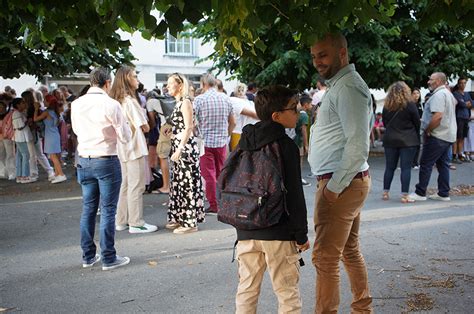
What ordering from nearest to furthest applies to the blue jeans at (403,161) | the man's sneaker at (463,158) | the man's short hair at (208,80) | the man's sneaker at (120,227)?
the man's sneaker at (120,227) → the man's short hair at (208,80) → the blue jeans at (403,161) → the man's sneaker at (463,158)

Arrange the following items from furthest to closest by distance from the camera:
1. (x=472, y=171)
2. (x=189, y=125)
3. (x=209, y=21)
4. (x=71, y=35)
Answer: (x=472, y=171) < (x=189, y=125) < (x=209, y=21) < (x=71, y=35)

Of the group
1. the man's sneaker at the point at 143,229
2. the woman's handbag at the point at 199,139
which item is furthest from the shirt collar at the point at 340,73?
the man's sneaker at the point at 143,229

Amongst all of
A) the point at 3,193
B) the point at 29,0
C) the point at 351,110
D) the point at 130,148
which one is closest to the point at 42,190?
the point at 3,193

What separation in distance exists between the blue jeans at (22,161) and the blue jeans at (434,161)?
7.99 meters

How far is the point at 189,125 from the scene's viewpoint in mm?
6512

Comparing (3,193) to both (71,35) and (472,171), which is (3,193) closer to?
(71,35)

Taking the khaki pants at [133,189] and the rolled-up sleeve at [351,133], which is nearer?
the rolled-up sleeve at [351,133]

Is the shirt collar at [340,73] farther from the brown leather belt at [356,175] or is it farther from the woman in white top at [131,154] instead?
the woman in white top at [131,154]

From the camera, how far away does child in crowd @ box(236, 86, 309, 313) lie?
3180mm

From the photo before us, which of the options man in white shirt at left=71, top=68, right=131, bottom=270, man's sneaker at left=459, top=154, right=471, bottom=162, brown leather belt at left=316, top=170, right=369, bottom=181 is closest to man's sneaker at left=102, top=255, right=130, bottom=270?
Answer: man in white shirt at left=71, top=68, right=131, bottom=270

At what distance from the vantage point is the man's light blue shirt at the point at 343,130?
10.5 feet

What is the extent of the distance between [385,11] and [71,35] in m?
2.49

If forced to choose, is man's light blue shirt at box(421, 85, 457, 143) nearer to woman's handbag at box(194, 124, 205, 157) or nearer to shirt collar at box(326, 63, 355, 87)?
woman's handbag at box(194, 124, 205, 157)

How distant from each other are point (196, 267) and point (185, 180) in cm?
162
